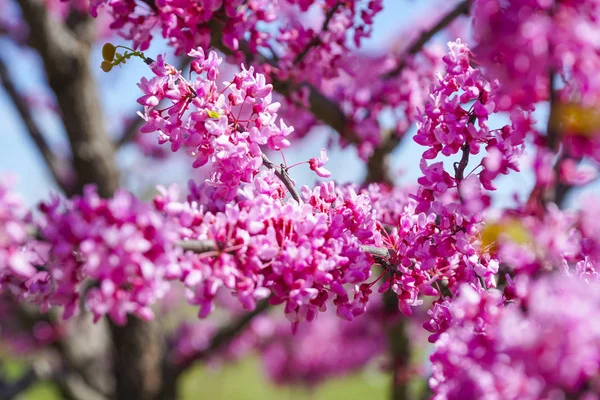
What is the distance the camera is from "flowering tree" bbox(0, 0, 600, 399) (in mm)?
938

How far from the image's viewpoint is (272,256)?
1.20 metres

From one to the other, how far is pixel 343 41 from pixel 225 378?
7.14m

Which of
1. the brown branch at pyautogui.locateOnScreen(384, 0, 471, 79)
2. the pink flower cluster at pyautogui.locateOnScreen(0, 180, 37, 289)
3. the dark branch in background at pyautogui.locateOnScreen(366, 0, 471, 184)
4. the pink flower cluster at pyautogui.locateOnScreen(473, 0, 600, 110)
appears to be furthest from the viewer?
the brown branch at pyautogui.locateOnScreen(384, 0, 471, 79)

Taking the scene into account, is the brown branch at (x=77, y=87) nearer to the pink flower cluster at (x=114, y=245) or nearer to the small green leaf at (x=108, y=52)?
the small green leaf at (x=108, y=52)

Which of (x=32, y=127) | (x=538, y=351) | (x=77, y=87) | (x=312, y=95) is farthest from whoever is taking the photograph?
(x=32, y=127)

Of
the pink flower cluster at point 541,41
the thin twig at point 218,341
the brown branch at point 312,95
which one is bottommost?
the thin twig at point 218,341

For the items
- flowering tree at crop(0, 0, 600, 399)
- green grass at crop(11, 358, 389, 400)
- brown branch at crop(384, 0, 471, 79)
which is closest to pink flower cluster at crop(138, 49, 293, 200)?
flowering tree at crop(0, 0, 600, 399)

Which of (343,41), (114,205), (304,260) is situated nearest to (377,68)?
(343,41)

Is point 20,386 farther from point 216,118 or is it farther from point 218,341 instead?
point 216,118

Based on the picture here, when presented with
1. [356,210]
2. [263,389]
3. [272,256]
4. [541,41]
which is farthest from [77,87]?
[263,389]

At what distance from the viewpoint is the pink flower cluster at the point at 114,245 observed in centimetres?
98

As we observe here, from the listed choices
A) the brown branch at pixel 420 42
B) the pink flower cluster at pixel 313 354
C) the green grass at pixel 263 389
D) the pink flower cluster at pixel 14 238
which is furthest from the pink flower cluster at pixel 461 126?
the green grass at pixel 263 389

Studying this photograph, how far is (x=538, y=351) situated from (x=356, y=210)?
646 mm

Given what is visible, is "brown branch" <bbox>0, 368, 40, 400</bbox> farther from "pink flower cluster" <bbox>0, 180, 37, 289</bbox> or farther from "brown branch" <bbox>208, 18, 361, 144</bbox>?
"pink flower cluster" <bbox>0, 180, 37, 289</bbox>
